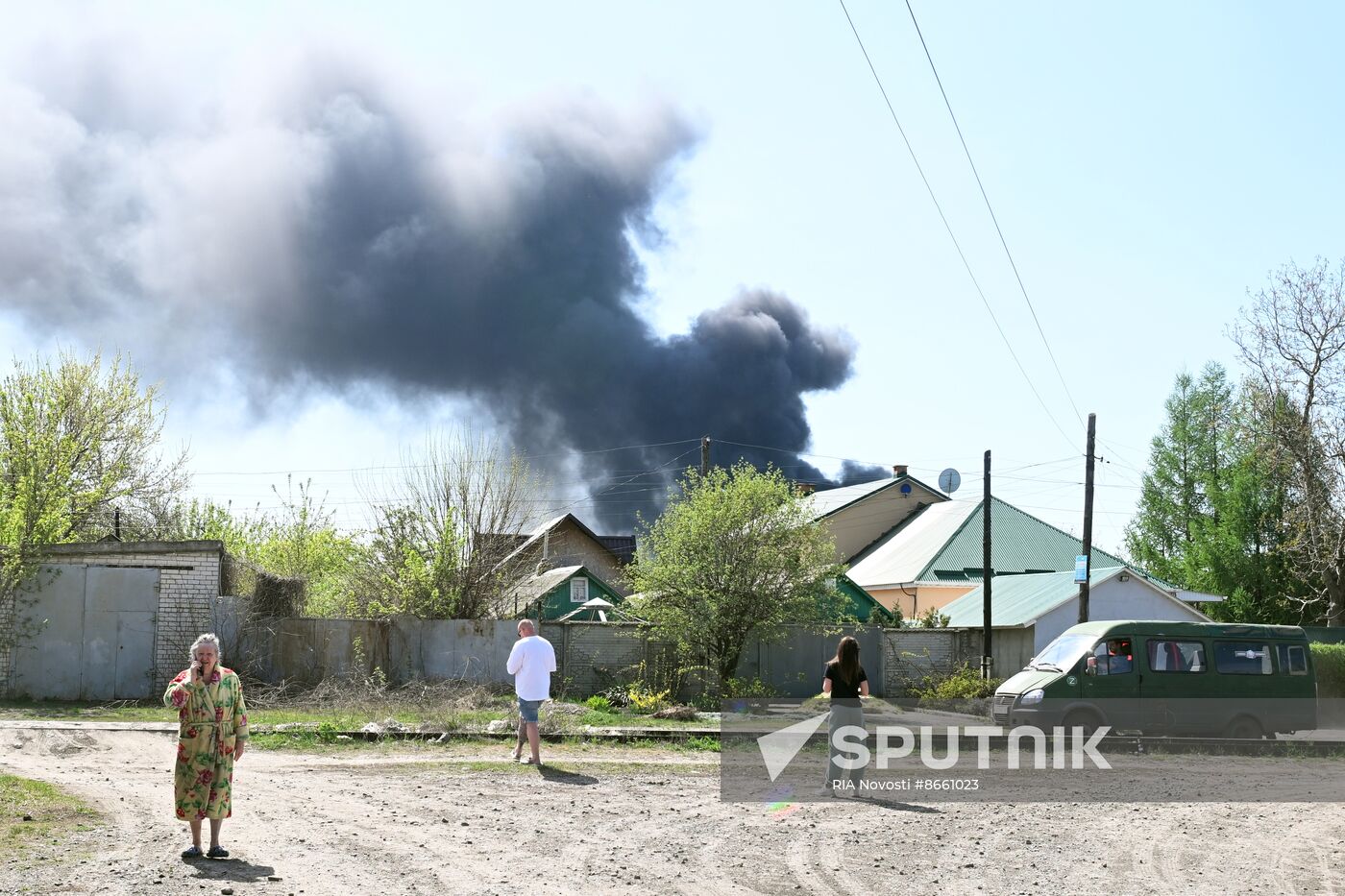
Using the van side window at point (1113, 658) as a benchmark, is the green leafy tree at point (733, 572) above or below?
above

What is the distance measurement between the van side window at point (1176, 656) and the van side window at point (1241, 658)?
36 cm

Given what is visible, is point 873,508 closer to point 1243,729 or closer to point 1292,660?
point 1292,660

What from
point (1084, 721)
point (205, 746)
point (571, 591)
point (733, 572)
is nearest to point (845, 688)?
point (205, 746)

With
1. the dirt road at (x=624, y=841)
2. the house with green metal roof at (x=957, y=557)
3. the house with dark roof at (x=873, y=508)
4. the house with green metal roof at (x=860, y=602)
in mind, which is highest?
the house with dark roof at (x=873, y=508)

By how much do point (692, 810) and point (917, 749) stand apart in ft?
23.8

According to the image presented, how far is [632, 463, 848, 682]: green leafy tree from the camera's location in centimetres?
2373

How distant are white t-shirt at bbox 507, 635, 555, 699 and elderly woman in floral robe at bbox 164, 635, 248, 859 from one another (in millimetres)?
5637

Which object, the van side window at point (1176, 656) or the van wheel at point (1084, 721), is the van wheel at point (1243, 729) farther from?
the van wheel at point (1084, 721)

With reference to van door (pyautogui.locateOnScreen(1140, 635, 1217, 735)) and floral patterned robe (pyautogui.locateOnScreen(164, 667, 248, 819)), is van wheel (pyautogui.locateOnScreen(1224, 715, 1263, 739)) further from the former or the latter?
floral patterned robe (pyautogui.locateOnScreen(164, 667, 248, 819))

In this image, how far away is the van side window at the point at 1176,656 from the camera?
20.3 meters

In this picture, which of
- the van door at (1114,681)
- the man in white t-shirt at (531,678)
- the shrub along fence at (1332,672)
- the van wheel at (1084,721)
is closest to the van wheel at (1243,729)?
the van door at (1114,681)

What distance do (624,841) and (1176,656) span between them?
1450 cm

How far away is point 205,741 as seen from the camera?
8234 millimetres

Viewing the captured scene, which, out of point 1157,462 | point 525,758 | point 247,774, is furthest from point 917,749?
point 1157,462
